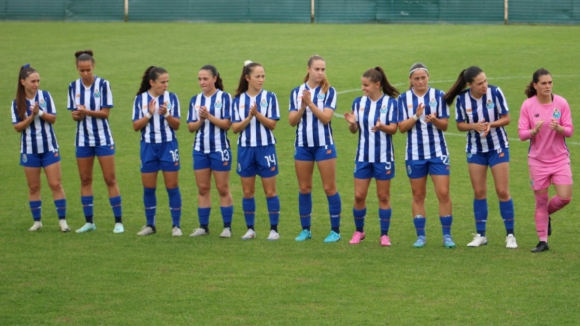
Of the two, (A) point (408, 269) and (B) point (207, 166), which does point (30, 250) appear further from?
(A) point (408, 269)

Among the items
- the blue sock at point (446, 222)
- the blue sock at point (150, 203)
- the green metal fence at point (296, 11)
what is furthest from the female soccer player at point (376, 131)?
the green metal fence at point (296, 11)

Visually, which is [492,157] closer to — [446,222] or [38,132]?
[446,222]

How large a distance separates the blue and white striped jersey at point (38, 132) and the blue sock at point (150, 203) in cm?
137

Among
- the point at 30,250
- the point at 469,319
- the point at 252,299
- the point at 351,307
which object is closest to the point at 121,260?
the point at 30,250

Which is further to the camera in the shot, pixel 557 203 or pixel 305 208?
pixel 305 208

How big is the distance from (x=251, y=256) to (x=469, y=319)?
3.25 m

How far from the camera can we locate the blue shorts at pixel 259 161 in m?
12.1

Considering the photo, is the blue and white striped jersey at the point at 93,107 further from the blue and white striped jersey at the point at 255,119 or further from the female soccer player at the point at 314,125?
the female soccer player at the point at 314,125

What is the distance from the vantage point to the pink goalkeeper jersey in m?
11.1

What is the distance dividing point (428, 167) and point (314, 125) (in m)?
1.46

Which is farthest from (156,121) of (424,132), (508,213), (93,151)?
(508,213)

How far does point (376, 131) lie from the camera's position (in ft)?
38.2

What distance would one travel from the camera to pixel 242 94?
1223cm

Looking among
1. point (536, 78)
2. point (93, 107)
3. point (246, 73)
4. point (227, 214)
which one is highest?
point (246, 73)
